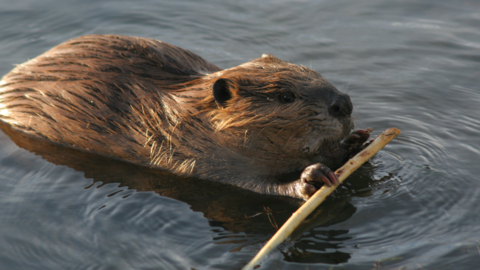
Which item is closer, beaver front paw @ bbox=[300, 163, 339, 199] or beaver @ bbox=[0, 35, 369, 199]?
beaver front paw @ bbox=[300, 163, 339, 199]

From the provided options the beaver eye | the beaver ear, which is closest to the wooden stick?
the beaver eye

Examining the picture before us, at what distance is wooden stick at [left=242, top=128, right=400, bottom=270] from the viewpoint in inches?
157

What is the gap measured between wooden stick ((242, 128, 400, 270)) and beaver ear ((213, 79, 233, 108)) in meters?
1.29

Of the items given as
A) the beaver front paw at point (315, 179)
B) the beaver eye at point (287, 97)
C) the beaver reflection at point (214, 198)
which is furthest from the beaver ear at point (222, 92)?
the beaver front paw at point (315, 179)

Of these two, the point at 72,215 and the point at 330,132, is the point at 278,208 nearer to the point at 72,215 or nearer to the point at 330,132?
the point at 330,132

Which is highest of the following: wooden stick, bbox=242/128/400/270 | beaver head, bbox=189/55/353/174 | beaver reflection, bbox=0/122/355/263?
beaver head, bbox=189/55/353/174

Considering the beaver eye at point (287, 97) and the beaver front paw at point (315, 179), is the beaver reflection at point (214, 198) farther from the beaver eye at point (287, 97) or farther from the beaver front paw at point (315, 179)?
the beaver eye at point (287, 97)

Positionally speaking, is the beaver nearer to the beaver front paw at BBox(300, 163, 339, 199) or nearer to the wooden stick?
the beaver front paw at BBox(300, 163, 339, 199)

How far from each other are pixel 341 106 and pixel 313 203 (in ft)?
3.18

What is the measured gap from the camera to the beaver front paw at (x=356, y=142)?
17.7 ft

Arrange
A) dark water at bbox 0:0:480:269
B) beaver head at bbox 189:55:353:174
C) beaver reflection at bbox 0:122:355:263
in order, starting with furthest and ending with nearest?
beaver head at bbox 189:55:353:174 → beaver reflection at bbox 0:122:355:263 → dark water at bbox 0:0:480:269

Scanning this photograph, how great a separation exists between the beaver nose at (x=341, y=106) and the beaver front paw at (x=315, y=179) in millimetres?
531

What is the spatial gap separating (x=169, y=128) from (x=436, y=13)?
6.35m

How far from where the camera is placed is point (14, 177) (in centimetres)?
577
